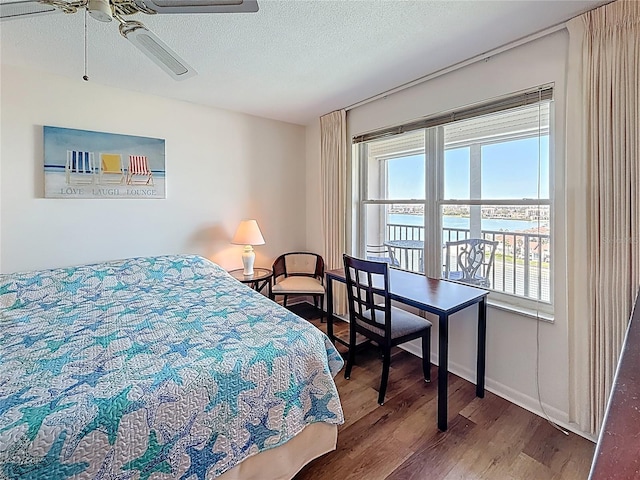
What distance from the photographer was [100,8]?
3.86ft

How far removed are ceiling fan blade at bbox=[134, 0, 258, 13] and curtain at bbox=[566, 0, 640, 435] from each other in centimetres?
179

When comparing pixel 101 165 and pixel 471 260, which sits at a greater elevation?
pixel 101 165

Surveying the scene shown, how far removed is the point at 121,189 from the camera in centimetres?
286

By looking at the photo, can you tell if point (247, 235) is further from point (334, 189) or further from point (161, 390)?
point (161, 390)

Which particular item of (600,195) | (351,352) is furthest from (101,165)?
(600,195)

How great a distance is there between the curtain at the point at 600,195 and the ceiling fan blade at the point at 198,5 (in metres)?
1.79

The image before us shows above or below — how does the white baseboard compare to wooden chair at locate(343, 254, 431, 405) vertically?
below

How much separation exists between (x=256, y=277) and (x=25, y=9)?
2460 millimetres

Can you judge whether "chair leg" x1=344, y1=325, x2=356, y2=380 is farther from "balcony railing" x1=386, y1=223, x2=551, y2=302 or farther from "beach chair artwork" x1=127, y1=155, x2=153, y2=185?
"beach chair artwork" x1=127, y1=155, x2=153, y2=185

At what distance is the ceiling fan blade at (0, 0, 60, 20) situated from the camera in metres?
1.21

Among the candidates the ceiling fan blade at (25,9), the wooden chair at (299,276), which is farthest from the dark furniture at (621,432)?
the wooden chair at (299,276)

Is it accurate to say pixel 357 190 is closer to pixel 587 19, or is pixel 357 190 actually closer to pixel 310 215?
pixel 310 215

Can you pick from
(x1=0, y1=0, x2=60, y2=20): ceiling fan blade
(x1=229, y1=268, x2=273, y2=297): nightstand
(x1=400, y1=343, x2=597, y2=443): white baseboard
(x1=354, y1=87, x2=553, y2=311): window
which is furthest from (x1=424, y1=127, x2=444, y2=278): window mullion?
(x1=0, y1=0, x2=60, y2=20): ceiling fan blade

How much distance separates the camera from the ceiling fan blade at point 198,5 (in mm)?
1187
